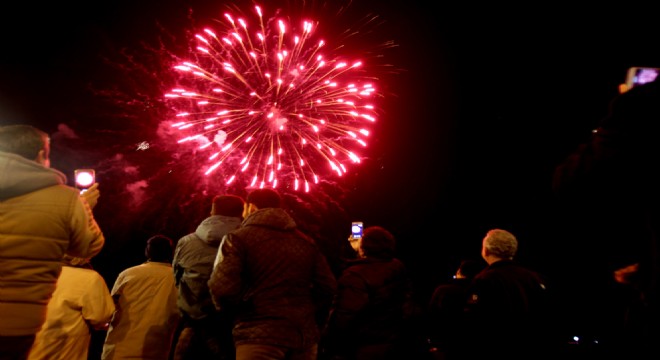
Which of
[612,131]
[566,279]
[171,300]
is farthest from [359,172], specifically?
[612,131]

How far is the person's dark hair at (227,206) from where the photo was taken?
576cm

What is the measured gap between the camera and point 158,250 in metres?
5.91

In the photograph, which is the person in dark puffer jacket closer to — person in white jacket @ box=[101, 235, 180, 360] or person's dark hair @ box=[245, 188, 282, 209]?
person's dark hair @ box=[245, 188, 282, 209]

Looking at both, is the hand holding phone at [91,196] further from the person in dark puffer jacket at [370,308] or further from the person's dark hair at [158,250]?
the person in dark puffer jacket at [370,308]

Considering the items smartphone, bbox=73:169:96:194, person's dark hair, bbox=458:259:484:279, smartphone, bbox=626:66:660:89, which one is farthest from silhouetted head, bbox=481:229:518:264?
smartphone, bbox=73:169:96:194

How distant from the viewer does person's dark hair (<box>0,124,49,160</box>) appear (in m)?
3.54

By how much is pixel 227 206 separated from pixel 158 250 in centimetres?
100

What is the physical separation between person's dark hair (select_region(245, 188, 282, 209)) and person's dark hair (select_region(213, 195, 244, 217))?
0.79 m

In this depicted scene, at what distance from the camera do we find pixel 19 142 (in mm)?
3568

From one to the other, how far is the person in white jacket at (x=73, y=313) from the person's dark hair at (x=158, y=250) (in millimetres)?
841

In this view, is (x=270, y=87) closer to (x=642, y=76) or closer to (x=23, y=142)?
(x=23, y=142)

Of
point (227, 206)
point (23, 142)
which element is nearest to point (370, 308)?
point (227, 206)

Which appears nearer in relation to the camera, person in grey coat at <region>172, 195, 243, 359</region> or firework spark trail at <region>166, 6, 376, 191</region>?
person in grey coat at <region>172, 195, 243, 359</region>

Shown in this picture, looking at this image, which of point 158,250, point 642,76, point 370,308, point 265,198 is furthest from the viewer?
point 158,250
